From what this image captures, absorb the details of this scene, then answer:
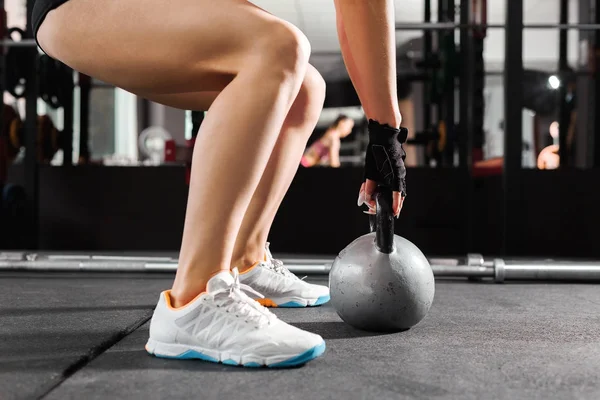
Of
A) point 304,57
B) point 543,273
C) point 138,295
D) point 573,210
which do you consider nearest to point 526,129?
point 573,210

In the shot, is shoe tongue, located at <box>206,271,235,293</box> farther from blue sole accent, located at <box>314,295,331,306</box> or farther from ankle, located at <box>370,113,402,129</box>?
blue sole accent, located at <box>314,295,331,306</box>

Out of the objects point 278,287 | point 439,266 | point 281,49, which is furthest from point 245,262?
point 439,266

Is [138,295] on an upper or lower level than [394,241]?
lower

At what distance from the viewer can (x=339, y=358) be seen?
104cm

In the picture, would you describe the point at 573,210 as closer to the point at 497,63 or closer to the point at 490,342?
the point at 490,342

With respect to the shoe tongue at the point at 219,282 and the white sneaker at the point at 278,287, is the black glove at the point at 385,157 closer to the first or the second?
the shoe tongue at the point at 219,282

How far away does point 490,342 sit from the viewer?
1.19 meters

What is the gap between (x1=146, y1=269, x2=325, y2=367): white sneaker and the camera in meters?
0.97

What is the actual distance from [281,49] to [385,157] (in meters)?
0.27

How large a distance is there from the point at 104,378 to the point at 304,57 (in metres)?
0.60

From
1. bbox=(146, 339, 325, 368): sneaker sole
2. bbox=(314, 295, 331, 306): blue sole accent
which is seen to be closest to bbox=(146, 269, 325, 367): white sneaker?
bbox=(146, 339, 325, 368): sneaker sole

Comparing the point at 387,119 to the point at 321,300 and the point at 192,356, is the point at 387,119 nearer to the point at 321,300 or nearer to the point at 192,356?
the point at 192,356

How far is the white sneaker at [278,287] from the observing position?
59.6 inches

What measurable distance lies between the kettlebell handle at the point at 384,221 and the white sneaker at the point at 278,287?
39 centimetres
